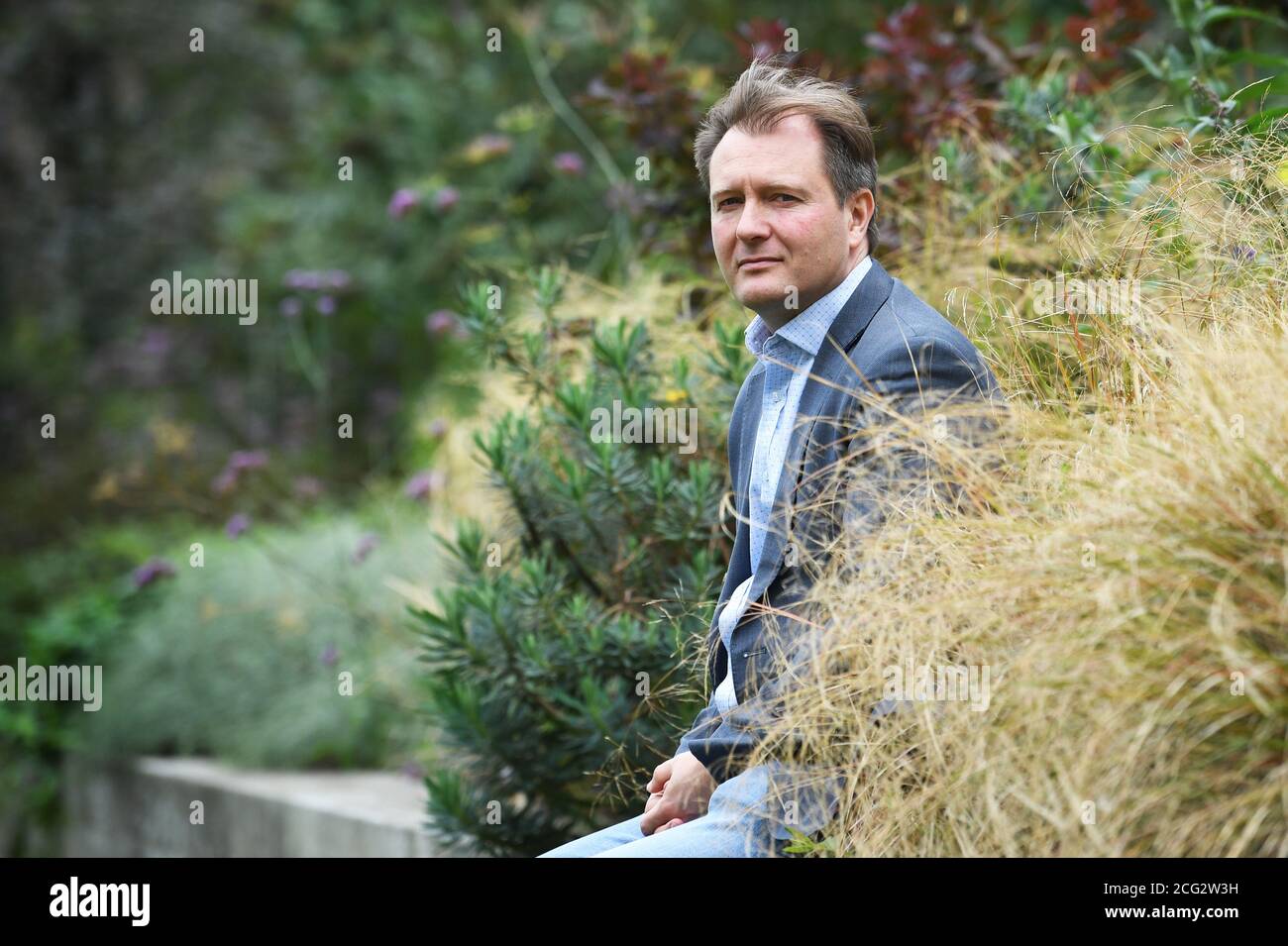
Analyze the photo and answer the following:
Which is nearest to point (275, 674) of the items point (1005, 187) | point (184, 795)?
point (184, 795)

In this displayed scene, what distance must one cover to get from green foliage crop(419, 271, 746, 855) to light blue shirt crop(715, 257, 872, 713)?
2.24ft

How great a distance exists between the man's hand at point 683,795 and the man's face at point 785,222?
0.91 metres

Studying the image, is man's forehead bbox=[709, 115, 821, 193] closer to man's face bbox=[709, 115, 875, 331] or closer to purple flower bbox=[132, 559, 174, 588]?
man's face bbox=[709, 115, 875, 331]

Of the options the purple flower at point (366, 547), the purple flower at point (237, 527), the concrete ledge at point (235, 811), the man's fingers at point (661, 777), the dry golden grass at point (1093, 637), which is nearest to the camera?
the dry golden grass at point (1093, 637)

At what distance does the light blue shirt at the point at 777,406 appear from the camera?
267cm

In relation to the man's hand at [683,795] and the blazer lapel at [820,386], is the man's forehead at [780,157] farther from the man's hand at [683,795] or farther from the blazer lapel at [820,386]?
the man's hand at [683,795]

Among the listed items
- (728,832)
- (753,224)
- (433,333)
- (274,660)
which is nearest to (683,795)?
(728,832)

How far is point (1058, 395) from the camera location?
9.88 feet

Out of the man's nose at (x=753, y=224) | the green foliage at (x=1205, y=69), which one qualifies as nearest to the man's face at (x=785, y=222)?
the man's nose at (x=753, y=224)

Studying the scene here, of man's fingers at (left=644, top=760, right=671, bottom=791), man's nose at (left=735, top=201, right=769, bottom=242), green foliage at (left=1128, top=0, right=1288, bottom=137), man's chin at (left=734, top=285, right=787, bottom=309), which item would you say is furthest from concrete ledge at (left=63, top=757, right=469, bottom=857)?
green foliage at (left=1128, top=0, right=1288, bottom=137)

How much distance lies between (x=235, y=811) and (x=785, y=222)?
15.0ft
